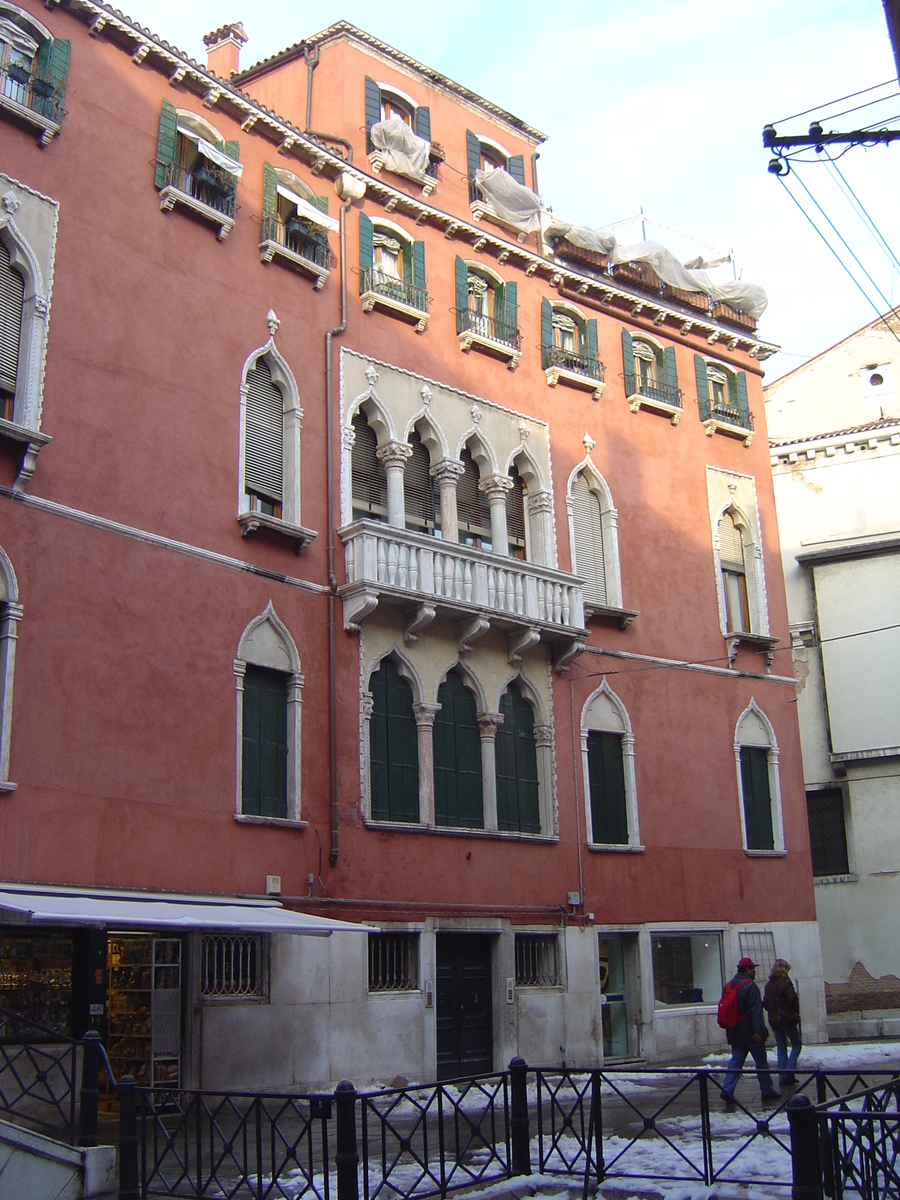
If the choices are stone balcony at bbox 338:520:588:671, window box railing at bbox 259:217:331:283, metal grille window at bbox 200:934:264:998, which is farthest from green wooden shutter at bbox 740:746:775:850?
window box railing at bbox 259:217:331:283

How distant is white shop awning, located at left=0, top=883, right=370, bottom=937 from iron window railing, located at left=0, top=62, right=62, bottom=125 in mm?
9429

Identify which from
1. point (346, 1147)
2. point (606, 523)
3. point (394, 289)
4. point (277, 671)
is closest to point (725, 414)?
point (606, 523)

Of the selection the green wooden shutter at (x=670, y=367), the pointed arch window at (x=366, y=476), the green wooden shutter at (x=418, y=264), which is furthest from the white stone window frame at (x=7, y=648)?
the green wooden shutter at (x=670, y=367)

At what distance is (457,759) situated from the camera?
768 inches

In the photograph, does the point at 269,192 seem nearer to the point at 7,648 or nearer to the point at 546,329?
the point at 546,329

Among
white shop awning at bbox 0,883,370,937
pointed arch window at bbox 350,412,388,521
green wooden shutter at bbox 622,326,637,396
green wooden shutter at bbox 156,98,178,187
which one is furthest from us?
green wooden shutter at bbox 622,326,637,396

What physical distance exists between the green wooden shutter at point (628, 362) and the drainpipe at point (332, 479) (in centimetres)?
635

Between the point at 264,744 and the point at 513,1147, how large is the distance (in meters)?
7.80

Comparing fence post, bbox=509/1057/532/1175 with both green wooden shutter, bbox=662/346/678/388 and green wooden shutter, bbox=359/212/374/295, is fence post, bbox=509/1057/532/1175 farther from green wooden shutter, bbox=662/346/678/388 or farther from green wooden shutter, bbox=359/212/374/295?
green wooden shutter, bbox=662/346/678/388

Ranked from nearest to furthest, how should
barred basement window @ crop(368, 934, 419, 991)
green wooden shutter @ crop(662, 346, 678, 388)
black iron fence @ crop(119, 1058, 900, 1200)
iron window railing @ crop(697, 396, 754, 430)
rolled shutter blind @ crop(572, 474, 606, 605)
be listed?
black iron fence @ crop(119, 1058, 900, 1200) < barred basement window @ crop(368, 934, 419, 991) < rolled shutter blind @ crop(572, 474, 606, 605) < green wooden shutter @ crop(662, 346, 678, 388) < iron window railing @ crop(697, 396, 754, 430)

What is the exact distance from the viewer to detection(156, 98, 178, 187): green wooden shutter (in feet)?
57.0

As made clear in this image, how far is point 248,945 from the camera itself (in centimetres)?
1617

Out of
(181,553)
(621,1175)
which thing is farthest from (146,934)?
(621,1175)

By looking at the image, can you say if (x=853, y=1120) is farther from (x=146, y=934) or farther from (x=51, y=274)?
(x=51, y=274)
